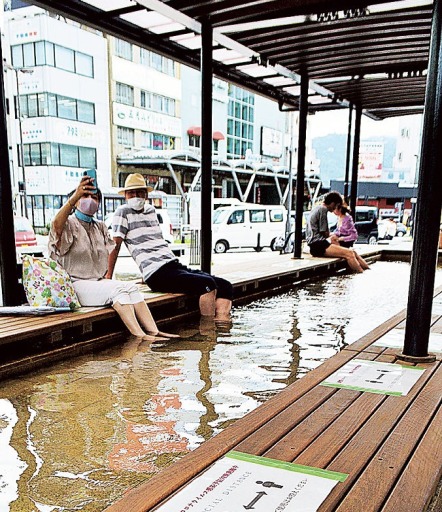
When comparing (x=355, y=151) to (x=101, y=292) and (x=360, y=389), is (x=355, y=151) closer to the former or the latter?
(x=101, y=292)

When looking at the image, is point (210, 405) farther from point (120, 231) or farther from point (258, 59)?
point (258, 59)

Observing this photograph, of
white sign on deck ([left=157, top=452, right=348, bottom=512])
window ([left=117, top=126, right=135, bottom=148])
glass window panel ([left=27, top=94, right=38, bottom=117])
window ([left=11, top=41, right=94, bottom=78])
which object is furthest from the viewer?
window ([left=117, top=126, right=135, bottom=148])

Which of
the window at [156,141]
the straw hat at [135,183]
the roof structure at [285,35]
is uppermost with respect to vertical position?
the window at [156,141]

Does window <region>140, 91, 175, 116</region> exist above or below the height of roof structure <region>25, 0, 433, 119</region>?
above

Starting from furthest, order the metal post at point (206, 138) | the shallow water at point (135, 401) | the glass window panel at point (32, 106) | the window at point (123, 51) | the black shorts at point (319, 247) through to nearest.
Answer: the window at point (123, 51)
the glass window panel at point (32, 106)
the black shorts at point (319, 247)
the metal post at point (206, 138)
the shallow water at point (135, 401)

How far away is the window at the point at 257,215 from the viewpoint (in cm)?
1750

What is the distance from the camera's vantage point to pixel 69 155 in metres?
21.3

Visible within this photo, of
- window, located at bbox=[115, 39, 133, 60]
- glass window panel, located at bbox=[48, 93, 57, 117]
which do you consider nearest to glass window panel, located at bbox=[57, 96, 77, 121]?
glass window panel, located at bbox=[48, 93, 57, 117]

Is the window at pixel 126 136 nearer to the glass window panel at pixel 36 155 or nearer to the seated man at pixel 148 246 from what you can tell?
the glass window panel at pixel 36 155

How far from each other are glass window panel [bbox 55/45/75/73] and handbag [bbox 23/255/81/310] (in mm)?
17720

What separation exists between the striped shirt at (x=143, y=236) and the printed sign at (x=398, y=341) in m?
2.48

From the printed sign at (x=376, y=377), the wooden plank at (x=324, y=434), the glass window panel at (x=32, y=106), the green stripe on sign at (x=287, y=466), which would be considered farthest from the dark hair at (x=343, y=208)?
the glass window panel at (x=32, y=106)

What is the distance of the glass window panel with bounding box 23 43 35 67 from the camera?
19.5m

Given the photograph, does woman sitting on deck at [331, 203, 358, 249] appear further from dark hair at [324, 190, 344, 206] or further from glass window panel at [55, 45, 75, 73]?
glass window panel at [55, 45, 75, 73]
